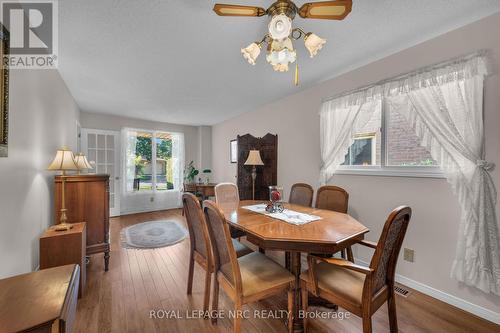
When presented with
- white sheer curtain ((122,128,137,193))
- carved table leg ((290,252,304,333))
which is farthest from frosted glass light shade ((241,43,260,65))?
white sheer curtain ((122,128,137,193))

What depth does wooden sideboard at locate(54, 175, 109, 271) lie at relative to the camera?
2285mm

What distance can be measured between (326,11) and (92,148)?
5435 mm

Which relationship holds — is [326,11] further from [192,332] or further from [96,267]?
[96,267]

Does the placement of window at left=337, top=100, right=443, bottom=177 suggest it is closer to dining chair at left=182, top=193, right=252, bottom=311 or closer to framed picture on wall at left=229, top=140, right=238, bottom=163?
dining chair at left=182, top=193, right=252, bottom=311

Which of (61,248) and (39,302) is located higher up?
(39,302)

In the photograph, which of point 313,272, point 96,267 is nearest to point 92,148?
point 96,267

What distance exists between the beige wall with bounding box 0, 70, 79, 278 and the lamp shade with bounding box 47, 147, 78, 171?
0.15 m

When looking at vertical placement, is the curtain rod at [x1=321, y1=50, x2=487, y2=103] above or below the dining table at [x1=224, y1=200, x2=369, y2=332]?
above

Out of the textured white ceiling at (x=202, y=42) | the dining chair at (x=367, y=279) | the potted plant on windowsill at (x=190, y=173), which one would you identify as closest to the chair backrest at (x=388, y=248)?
the dining chair at (x=367, y=279)

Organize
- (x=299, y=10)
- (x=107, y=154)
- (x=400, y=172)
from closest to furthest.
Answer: (x=299, y=10), (x=400, y=172), (x=107, y=154)

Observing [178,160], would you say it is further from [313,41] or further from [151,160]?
[313,41]

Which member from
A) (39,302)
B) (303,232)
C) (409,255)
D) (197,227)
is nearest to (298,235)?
(303,232)

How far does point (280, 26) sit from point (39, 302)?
180cm

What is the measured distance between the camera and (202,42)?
201 centimetres
